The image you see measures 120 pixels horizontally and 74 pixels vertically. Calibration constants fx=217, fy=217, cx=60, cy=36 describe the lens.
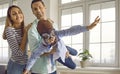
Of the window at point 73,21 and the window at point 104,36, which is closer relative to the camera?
the window at point 104,36

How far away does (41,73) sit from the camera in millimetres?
1397

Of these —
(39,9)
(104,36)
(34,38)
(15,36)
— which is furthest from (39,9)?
(104,36)

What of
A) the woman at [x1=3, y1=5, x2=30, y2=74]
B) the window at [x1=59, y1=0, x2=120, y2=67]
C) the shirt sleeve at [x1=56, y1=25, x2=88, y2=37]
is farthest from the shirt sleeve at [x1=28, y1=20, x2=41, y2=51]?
the window at [x1=59, y1=0, x2=120, y2=67]

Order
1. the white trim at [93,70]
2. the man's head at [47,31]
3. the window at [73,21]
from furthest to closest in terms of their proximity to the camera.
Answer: the window at [73,21] < the white trim at [93,70] < the man's head at [47,31]

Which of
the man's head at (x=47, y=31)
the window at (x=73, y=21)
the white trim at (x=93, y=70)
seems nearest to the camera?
the man's head at (x=47, y=31)

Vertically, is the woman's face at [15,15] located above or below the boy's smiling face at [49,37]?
above

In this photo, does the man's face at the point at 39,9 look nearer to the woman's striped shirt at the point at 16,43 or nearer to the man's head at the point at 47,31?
the man's head at the point at 47,31

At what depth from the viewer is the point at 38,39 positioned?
133 centimetres

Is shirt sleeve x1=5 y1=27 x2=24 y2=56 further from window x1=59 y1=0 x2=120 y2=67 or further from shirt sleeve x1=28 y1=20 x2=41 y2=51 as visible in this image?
window x1=59 y1=0 x2=120 y2=67

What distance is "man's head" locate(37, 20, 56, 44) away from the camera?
4.12 feet

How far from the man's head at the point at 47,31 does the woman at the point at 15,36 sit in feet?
1.51

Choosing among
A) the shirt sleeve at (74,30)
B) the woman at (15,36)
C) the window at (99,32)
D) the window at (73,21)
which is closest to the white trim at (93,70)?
the window at (99,32)

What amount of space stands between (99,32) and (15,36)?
2.99 meters

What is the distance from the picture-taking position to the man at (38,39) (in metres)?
Answer: 1.33
